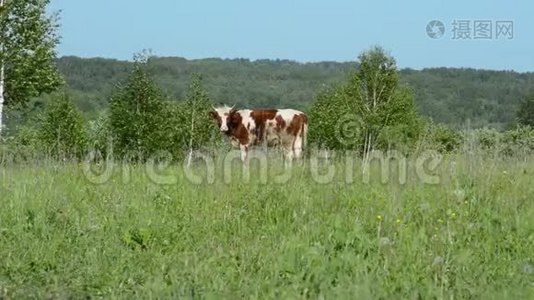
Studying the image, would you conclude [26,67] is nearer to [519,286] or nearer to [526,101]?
[519,286]

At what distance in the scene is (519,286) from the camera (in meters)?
5.14

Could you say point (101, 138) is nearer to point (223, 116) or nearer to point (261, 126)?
point (223, 116)

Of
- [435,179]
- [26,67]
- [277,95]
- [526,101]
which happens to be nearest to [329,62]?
[277,95]

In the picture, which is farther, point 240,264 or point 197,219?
point 197,219

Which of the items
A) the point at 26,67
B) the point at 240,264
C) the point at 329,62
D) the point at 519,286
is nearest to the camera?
the point at 519,286

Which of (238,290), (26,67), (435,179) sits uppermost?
(26,67)

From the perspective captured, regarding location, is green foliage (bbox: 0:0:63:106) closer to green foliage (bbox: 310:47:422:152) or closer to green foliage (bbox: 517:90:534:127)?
green foliage (bbox: 310:47:422:152)

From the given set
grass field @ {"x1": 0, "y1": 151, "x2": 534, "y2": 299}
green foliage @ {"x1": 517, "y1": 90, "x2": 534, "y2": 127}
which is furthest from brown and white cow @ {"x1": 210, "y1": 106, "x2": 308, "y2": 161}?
green foliage @ {"x1": 517, "y1": 90, "x2": 534, "y2": 127}

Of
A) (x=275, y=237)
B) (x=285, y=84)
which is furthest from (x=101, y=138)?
(x=285, y=84)

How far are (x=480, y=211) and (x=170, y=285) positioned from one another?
3.41 metres

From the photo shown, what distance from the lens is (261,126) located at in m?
20.2

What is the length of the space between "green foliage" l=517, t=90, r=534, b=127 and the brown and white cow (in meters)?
79.4

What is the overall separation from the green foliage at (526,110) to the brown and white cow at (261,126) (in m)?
79.4

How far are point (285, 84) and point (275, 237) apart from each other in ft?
481
